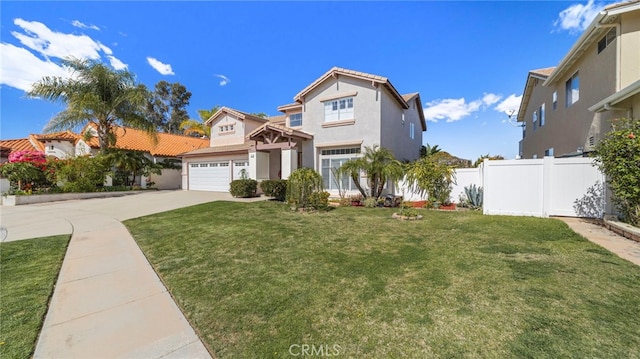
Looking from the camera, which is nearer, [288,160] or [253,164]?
[288,160]

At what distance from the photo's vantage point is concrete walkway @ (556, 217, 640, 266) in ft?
16.9

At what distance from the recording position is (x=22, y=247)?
6.34m

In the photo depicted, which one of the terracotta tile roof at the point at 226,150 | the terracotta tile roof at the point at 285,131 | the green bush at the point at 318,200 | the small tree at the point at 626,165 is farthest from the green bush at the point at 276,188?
the small tree at the point at 626,165

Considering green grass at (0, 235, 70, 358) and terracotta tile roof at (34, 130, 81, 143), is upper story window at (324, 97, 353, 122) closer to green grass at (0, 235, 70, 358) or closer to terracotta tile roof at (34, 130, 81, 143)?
green grass at (0, 235, 70, 358)

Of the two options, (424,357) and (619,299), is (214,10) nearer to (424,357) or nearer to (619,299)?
(424,357)

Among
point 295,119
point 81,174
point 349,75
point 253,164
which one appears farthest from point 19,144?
point 349,75

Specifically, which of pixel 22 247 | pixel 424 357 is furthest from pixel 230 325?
pixel 22 247

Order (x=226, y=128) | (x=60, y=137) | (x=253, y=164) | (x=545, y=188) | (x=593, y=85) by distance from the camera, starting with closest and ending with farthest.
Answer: (x=545, y=188) → (x=593, y=85) → (x=253, y=164) → (x=226, y=128) → (x=60, y=137)

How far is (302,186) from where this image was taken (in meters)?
10.9

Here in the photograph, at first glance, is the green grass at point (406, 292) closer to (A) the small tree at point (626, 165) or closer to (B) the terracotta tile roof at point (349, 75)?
(A) the small tree at point (626, 165)

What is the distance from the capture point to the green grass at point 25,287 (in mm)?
2842

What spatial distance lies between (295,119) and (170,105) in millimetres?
34684

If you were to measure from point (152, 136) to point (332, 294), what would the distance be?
2374 centimetres

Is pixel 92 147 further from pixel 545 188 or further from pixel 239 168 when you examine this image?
pixel 545 188
